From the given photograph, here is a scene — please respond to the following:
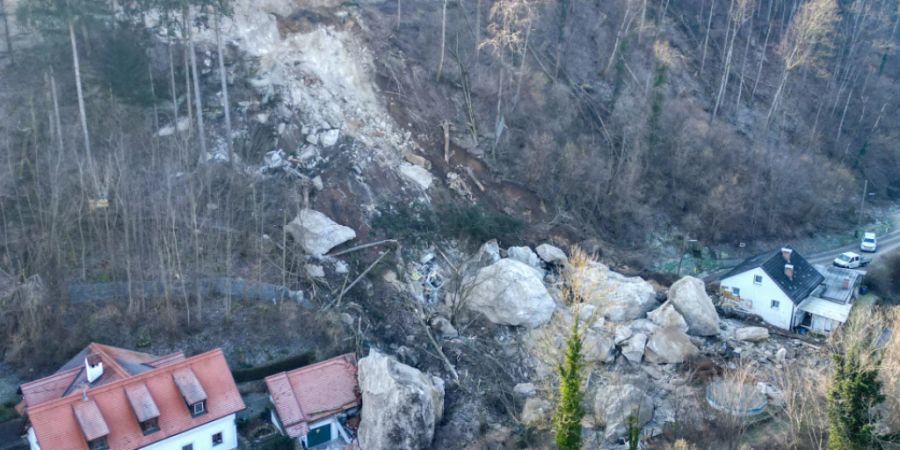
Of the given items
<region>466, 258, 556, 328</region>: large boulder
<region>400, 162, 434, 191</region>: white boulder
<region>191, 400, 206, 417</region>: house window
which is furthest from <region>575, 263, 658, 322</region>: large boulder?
<region>191, 400, 206, 417</region>: house window

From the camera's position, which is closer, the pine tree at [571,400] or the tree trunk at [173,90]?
the pine tree at [571,400]

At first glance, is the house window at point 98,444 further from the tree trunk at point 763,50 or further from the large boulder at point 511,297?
the tree trunk at point 763,50

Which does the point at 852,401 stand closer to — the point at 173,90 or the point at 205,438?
the point at 205,438

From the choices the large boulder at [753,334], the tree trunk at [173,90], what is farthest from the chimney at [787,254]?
the tree trunk at [173,90]

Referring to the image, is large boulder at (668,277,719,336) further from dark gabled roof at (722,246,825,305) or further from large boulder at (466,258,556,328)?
large boulder at (466,258,556,328)

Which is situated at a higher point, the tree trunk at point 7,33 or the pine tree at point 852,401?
the tree trunk at point 7,33

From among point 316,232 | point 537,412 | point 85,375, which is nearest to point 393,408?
point 537,412

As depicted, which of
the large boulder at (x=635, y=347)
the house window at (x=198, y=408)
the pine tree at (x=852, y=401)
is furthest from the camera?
the large boulder at (x=635, y=347)
